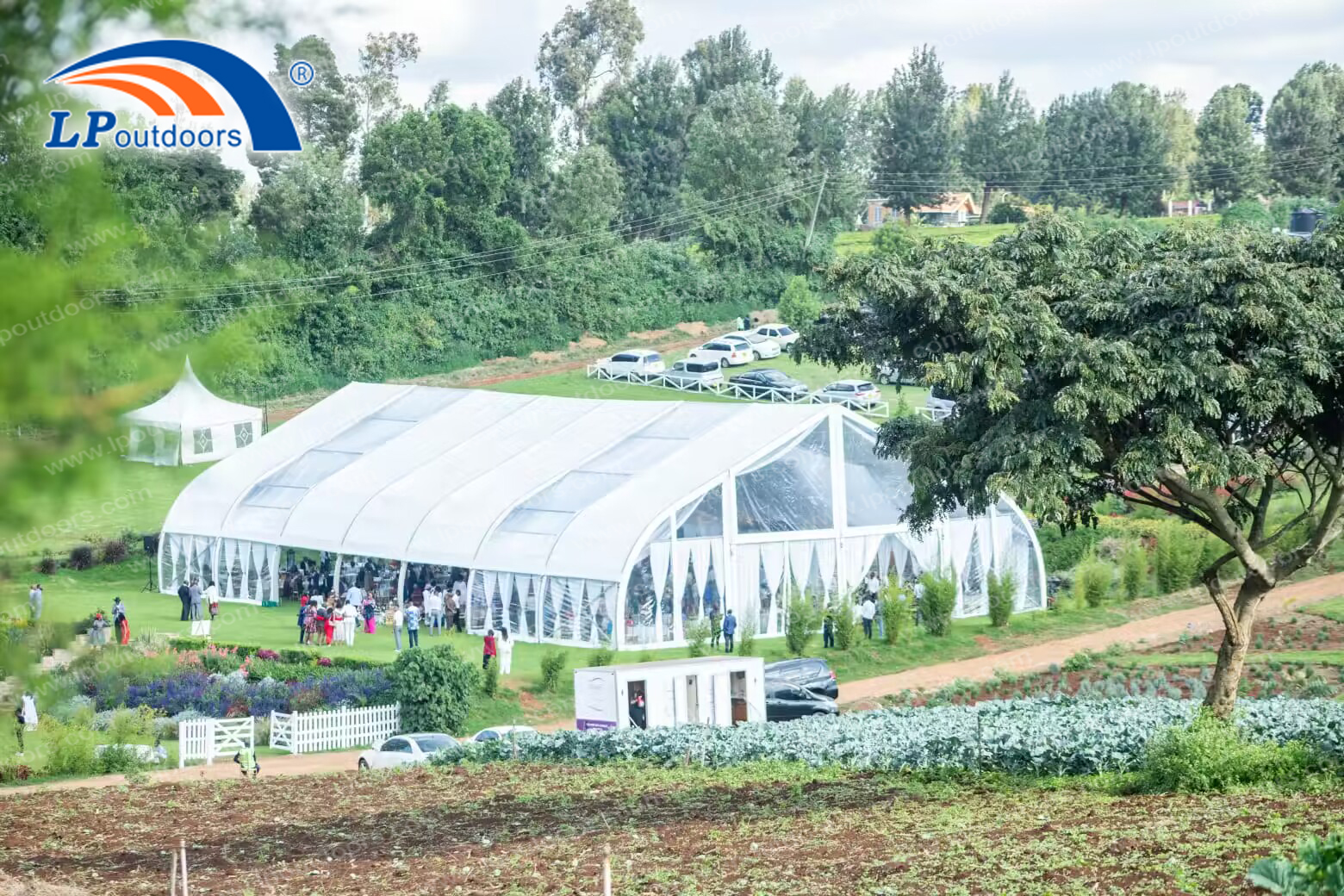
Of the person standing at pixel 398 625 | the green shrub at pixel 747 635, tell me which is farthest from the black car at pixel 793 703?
the person standing at pixel 398 625

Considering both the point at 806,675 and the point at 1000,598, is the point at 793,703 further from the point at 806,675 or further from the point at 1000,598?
the point at 1000,598

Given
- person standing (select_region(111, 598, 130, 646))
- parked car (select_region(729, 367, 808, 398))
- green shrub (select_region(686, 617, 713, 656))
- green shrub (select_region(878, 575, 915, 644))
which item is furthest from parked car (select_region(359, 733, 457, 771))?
parked car (select_region(729, 367, 808, 398))

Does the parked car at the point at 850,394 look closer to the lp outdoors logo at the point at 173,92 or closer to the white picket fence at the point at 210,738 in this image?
the lp outdoors logo at the point at 173,92

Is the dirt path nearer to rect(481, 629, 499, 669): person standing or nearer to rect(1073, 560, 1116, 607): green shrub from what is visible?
rect(1073, 560, 1116, 607): green shrub

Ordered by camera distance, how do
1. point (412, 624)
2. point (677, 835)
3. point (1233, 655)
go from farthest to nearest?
point (412, 624) → point (1233, 655) → point (677, 835)

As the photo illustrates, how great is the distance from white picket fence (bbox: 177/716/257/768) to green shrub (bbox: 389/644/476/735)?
2.54m

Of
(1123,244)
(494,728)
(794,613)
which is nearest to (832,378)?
(794,613)

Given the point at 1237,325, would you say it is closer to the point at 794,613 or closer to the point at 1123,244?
the point at 1123,244

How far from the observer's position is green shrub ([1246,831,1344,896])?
6.81m

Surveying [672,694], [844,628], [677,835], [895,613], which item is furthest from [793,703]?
[677,835]

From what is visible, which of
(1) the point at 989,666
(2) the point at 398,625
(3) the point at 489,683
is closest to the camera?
(3) the point at 489,683

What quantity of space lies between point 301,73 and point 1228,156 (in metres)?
49.6

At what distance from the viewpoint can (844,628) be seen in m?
29.3

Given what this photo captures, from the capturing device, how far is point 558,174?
231 ft
